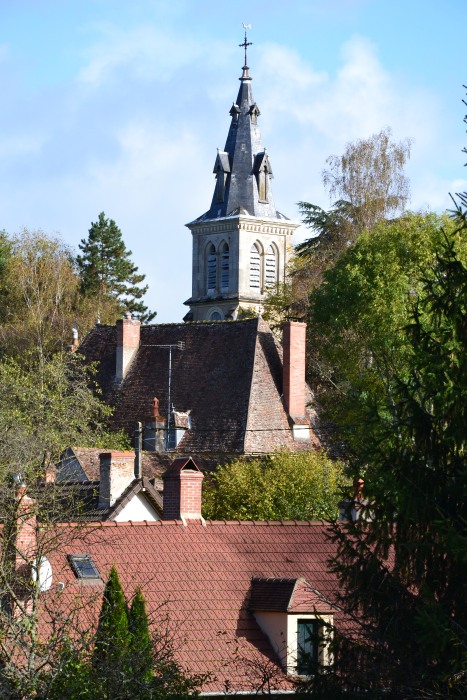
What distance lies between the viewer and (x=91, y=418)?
160ft

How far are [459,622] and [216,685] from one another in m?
7.54

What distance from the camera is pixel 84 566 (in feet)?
79.4

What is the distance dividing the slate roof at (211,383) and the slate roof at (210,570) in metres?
20.3

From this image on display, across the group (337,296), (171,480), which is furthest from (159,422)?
(171,480)

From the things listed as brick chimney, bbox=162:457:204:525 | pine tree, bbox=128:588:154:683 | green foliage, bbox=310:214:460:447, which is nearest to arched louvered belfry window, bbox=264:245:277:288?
green foliage, bbox=310:214:460:447

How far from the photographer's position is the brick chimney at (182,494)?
26594 millimetres

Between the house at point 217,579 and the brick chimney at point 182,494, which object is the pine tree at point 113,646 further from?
the brick chimney at point 182,494

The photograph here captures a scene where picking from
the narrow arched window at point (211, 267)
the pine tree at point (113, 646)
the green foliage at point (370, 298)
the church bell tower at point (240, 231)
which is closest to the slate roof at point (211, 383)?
the green foliage at point (370, 298)

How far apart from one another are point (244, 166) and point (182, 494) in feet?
190

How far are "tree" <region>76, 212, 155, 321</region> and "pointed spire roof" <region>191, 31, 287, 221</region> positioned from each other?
6.68 m

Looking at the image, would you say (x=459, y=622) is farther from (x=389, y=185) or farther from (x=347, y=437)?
(x=389, y=185)

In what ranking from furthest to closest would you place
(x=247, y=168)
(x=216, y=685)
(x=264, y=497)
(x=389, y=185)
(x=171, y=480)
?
(x=247, y=168) < (x=389, y=185) < (x=264, y=497) < (x=171, y=480) < (x=216, y=685)

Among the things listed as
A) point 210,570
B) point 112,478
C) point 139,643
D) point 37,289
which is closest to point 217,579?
point 210,570

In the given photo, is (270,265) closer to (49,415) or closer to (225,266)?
(225,266)
